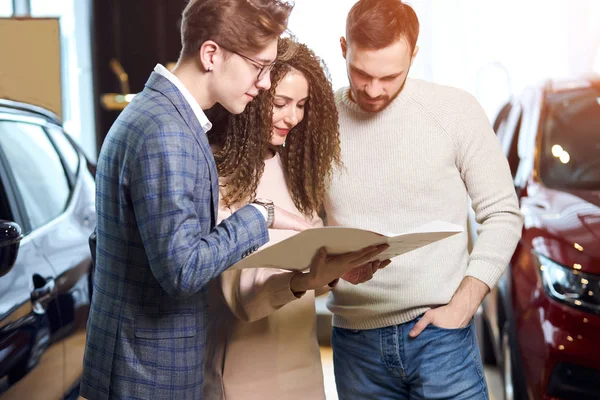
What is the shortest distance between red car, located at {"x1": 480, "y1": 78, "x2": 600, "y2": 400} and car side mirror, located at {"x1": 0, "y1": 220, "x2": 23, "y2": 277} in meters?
1.50

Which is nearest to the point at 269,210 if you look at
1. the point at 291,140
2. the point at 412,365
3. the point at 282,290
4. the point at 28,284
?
the point at 282,290

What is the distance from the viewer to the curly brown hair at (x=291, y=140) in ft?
5.69

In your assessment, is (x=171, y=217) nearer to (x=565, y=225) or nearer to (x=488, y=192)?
(x=488, y=192)

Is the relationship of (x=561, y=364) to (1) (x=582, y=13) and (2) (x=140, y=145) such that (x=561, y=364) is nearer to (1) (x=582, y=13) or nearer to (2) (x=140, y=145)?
(2) (x=140, y=145)

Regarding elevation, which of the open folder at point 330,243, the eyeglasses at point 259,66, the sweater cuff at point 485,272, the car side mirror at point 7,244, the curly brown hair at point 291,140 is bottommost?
the sweater cuff at point 485,272

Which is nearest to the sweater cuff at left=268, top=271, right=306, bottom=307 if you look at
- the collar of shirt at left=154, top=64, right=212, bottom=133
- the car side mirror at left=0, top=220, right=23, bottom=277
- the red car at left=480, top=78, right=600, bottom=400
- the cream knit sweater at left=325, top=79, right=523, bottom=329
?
the cream knit sweater at left=325, top=79, right=523, bottom=329

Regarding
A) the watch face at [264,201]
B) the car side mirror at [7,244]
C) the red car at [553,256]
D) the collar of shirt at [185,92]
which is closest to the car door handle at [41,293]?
the car side mirror at [7,244]

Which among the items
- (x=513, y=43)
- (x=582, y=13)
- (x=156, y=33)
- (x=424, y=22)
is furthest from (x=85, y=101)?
(x=582, y=13)

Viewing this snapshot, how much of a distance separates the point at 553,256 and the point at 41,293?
146 centimetres

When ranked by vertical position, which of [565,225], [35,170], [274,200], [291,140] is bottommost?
[565,225]

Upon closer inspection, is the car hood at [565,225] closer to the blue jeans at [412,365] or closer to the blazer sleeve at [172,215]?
the blue jeans at [412,365]

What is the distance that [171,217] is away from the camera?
1.33 meters

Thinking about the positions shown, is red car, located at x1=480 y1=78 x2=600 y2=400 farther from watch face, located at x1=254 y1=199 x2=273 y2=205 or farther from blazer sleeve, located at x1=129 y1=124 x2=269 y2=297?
blazer sleeve, located at x1=129 y1=124 x2=269 y2=297

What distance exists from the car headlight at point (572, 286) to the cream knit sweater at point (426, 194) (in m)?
0.65
